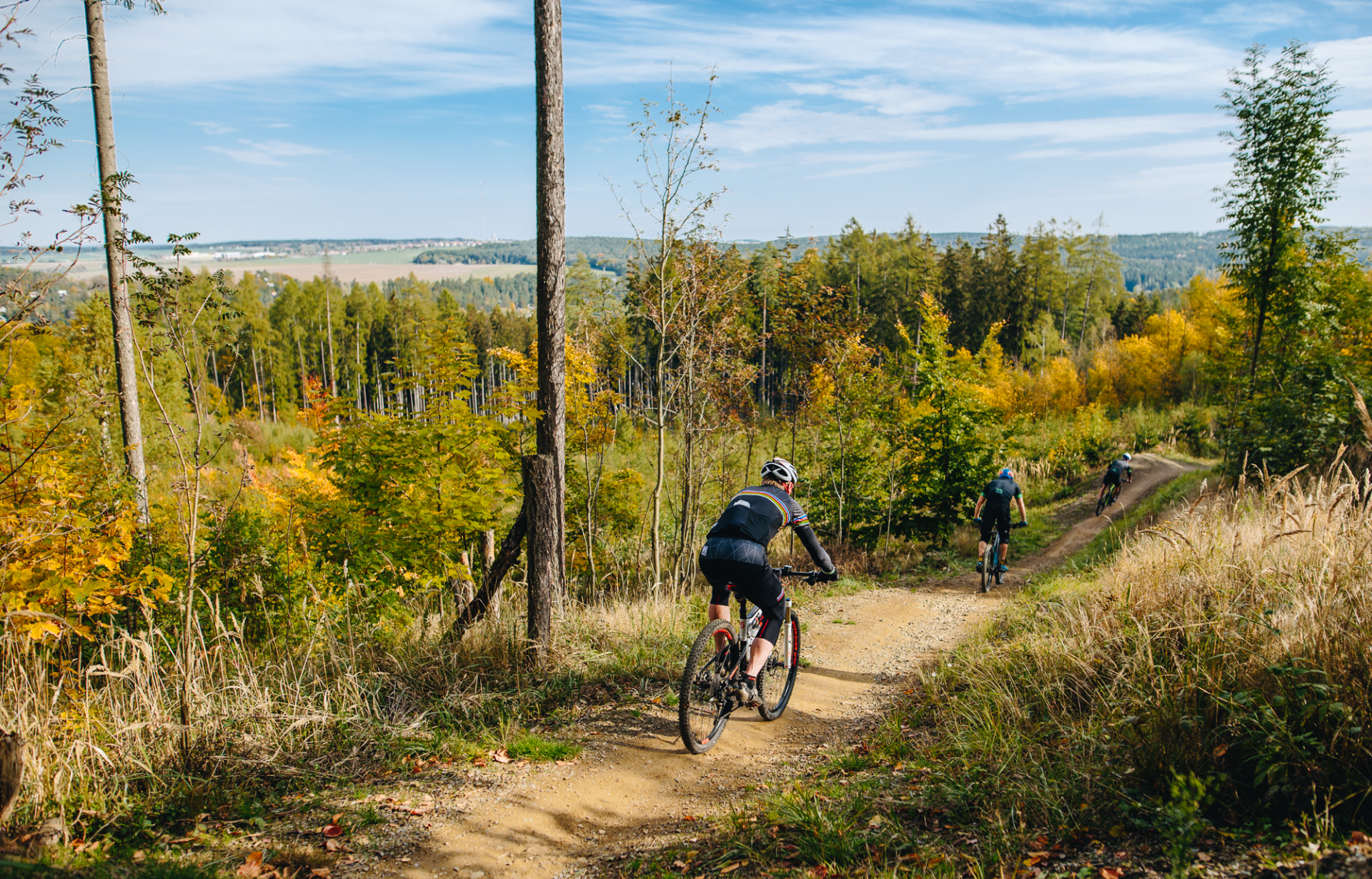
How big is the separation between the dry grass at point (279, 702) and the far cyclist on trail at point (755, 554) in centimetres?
145

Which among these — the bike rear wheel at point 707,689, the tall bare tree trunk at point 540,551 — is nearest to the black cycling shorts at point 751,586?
the bike rear wheel at point 707,689

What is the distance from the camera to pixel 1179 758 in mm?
3430

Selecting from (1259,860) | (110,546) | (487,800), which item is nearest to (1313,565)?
(1259,860)

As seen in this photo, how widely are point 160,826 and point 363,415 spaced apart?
550 centimetres

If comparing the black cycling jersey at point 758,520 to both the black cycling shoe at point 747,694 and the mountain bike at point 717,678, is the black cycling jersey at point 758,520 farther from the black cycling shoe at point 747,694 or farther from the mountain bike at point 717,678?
the black cycling shoe at point 747,694

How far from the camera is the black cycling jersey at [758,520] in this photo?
16.3 ft

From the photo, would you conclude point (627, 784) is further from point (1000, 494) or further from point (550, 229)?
point (1000, 494)

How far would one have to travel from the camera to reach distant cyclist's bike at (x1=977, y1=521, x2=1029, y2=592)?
11727mm

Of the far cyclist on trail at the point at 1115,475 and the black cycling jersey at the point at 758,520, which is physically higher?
the black cycling jersey at the point at 758,520

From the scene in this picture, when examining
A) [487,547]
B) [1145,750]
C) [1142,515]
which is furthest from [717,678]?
[1142,515]

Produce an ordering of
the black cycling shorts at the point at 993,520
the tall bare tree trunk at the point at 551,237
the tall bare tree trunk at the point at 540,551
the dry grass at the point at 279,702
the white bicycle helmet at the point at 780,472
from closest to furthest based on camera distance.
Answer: the dry grass at the point at 279,702, the white bicycle helmet at the point at 780,472, the tall bare tree trunk at the point at 540,551, the tall bare tree trunk at the point at 551,237, the black cycling shorts at the point at 993,520

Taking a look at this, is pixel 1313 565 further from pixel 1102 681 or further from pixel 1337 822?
pixel 1337 822

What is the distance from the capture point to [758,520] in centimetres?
500

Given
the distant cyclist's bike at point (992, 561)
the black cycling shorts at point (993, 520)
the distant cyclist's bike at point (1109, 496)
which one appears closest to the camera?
the black cycling shorts at point (993, 520)
